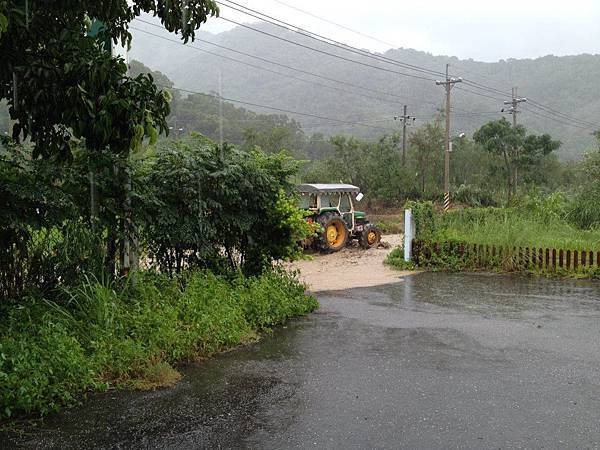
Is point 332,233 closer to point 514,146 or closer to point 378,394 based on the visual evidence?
point 378,394

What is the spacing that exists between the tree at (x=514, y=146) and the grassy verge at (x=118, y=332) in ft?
109

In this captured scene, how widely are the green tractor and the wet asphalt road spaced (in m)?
9.35

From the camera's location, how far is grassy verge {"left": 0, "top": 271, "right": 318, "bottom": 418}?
15.5 feet

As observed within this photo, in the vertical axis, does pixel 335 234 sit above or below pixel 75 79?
below

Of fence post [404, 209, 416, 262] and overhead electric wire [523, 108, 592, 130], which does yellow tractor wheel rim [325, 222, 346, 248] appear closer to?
fence post [404, 209, 416, 262]

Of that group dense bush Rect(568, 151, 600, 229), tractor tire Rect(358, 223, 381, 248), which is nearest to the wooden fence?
dense bush Rect(568, 151, 600, 229)

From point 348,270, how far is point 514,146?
93.0ft

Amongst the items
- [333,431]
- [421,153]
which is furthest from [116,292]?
[421,153]

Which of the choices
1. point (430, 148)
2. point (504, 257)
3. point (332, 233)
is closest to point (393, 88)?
point (430, 148)

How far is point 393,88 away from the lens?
104938 millimetres

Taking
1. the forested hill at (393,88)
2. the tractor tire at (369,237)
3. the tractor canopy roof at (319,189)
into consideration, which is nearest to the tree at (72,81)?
the tractor canopy roof at (319,189)

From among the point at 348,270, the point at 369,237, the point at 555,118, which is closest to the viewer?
the point at 348,270

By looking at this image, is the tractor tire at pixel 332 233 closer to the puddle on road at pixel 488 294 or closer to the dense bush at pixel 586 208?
the puddle on road at pixel 488 294

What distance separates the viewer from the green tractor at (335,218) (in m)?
17.6
